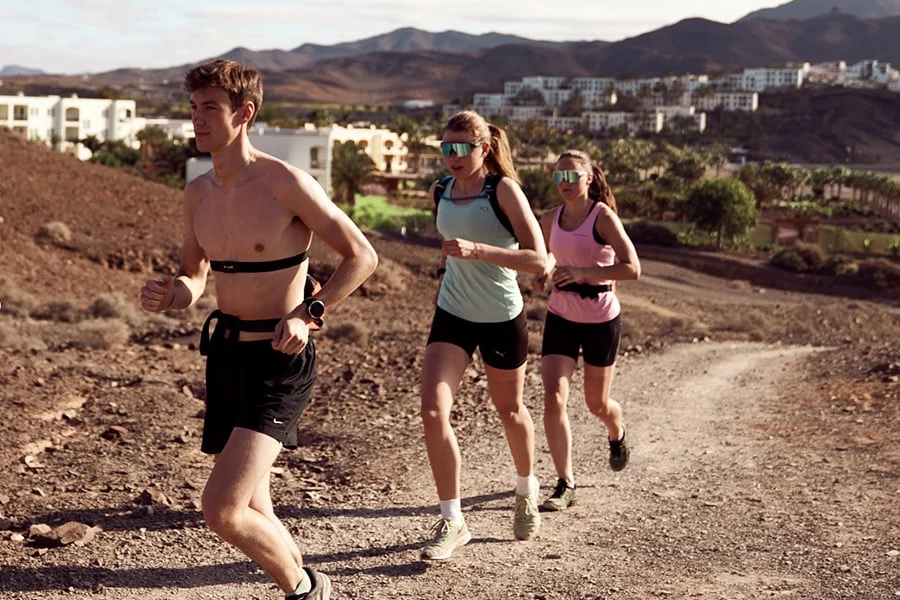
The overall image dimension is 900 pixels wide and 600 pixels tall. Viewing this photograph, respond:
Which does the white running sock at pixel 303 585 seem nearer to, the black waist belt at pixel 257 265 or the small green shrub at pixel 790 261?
the black waist belt at pixel 257 265

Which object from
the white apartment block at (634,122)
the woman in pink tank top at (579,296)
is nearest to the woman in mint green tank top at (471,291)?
the woman in pink tank top at (579,296)

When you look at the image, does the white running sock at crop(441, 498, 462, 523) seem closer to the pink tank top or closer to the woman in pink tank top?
the woman in pink tank top

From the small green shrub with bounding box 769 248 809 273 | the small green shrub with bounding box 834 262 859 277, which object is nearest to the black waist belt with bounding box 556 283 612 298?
the small green shrub with bounding box 834 262 859 277

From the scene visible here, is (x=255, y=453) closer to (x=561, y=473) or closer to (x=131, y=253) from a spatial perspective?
(x=561, y=473)

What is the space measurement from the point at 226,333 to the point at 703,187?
6230 centimetres

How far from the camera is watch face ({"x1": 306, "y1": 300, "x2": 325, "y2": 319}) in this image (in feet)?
12.8

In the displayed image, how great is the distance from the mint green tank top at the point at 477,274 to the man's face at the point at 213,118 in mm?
1643

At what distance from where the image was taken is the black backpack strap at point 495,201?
5.46 m

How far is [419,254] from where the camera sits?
3481 cm

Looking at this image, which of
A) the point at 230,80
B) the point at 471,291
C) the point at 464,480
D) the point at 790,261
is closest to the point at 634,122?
the point at 790,261

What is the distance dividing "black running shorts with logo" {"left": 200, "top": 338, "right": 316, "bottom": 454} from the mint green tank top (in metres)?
1.42

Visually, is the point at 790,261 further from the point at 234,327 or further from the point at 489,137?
the point at 234,327

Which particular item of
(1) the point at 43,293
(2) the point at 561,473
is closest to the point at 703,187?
(1) the point at 43,293

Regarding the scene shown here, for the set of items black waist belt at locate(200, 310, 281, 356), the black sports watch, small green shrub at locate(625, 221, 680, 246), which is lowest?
small green shrub at locate(625, 221, 680, 246)
